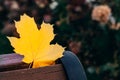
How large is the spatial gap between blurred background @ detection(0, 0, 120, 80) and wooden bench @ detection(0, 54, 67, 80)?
2556 mm

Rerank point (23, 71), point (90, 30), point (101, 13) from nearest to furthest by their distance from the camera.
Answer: point (23, 71) < point (101, 13) < point (90, 30)

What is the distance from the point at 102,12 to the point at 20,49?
278 cm

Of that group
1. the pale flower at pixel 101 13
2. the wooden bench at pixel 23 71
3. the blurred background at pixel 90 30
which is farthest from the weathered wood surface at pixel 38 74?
the pale flower at pixel 101 13

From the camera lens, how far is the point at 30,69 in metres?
1.00

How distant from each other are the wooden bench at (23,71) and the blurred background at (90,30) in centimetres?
256

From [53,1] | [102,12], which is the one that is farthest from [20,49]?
[53,1]

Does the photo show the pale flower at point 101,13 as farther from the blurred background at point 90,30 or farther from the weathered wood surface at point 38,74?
the weathered wood surface at point 38,74

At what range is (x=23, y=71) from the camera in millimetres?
991

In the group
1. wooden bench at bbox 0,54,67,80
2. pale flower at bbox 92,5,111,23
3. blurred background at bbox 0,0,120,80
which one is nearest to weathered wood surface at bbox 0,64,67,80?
wooden bench at bbox 0,54,67,80

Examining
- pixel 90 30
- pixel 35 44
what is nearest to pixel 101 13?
pixel 90 30

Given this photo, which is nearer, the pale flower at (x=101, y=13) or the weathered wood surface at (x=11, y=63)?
the weathered wood surface at (x=11, y=63)

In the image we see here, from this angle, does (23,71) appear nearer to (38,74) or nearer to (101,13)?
(38,74)

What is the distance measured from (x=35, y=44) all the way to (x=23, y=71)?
93mm

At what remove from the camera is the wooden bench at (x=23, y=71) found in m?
0.98
